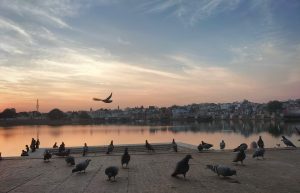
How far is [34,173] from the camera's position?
20688 millimetres

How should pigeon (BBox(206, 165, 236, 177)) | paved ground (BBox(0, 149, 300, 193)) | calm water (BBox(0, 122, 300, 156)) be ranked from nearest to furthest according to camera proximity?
paved ground (BBox(0, 149, 300, 193)) → pigeon (BBox(206, 165, 236, 177)) → calm water (BBox(0, 122, 300, 156))

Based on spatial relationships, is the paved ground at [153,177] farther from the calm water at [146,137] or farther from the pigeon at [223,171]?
the calm water at [146,137]

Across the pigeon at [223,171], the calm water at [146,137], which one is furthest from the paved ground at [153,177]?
the calm water at [146,137]

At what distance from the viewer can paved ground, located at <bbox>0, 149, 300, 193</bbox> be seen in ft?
51.9

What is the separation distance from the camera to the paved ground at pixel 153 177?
1582 centimetres

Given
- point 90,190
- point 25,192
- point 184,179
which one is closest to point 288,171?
point 184,179

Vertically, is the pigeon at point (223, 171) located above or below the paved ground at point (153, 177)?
above

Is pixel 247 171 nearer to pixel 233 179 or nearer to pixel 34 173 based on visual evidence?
pixel 233 179

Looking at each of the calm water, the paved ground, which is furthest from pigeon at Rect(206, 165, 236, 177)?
the calm water

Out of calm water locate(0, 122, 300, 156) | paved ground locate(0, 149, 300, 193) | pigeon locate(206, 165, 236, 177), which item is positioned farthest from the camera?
calm water locate(0, 122, 300, 156)

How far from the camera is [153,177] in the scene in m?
18.2

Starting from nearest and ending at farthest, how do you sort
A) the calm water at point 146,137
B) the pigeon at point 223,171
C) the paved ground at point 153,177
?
the paved ground at point 153,177 < the pigeon at point 223,171 < the calm water at point 146,137

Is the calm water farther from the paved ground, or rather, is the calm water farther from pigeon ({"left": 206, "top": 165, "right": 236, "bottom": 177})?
pigeon ({"left": 206, "top": 165, "right": 236, "bottom": 177})

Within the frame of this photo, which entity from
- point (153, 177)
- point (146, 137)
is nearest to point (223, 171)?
point (153, 177)
